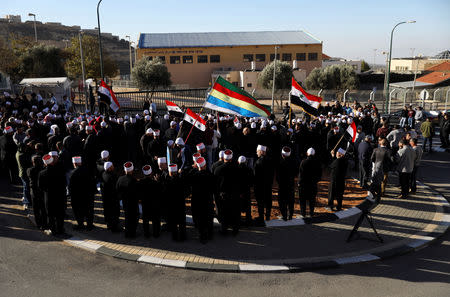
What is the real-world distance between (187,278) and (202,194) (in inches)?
72.7

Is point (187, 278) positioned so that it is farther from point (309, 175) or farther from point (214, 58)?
point (214, 58)

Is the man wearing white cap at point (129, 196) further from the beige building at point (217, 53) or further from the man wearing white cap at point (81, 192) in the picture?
the beige building at point (217, 53)

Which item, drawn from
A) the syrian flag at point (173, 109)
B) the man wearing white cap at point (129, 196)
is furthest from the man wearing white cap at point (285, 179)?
the syrian flag at point (173, 109)

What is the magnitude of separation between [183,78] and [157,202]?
177 feet

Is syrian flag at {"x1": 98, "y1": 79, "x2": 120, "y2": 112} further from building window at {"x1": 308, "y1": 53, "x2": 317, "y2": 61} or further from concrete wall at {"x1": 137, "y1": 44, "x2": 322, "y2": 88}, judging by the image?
building window at {"x1": 308, "y1": 53, "x2": 317, "y2": 61}

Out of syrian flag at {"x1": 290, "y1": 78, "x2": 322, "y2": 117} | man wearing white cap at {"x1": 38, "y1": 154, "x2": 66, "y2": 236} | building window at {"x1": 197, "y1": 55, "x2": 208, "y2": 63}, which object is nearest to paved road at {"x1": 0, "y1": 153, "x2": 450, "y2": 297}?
man wearing white cap at {"x1": 38, "y1": 154, "x2": 66, "y2": 236}

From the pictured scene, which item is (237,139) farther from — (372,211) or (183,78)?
(183,78)

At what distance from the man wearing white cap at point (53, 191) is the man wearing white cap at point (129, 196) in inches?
51.9

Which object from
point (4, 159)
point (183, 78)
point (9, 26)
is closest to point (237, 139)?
point (4, 159)

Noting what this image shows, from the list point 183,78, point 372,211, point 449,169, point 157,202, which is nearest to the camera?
point 157,202

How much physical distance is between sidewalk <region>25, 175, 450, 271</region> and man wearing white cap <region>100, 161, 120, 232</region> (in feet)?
1.12

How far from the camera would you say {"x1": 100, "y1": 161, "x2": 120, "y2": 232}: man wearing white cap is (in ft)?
26.2

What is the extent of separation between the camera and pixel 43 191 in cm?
804

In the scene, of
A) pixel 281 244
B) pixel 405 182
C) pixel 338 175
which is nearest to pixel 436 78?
pixel 405 182
